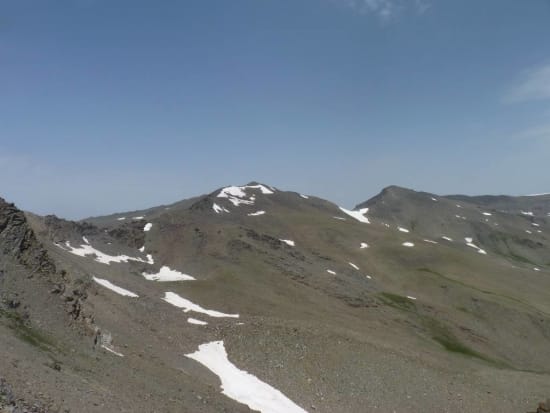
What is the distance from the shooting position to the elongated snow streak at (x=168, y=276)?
67.1 metres

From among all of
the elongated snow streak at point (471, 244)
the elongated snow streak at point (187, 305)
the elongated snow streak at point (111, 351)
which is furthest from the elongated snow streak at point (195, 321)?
the elongated snow streak at point (471, 244)

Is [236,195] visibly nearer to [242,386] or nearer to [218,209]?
[218,209]

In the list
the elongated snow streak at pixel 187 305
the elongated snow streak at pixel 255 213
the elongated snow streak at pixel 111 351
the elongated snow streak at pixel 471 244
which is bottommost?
the elongated snow streak at pixel 111 351

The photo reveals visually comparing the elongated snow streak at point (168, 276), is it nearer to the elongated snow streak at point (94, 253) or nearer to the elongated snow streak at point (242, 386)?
the elongated snow streak at point (94, 253)

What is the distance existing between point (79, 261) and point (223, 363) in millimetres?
26653

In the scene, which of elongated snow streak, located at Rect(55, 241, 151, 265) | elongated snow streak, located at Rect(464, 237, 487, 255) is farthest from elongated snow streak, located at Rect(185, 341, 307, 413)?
A: elongated snow streak, located at Rect(464, 237, 487, 255)

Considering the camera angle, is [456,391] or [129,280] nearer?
[456,391]

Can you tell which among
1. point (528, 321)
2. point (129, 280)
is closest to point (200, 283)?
point (129, 280)

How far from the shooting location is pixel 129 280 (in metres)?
57.8

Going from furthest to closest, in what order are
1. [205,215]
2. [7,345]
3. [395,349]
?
[205,215] < [395,349] < [7,345]

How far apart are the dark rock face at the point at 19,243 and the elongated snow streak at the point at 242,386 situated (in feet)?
44.4

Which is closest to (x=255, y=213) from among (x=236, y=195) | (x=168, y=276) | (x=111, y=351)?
(x=236, y=195)

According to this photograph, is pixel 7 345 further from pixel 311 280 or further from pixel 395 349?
pixel 311 280

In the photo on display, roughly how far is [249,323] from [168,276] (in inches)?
951
